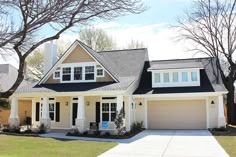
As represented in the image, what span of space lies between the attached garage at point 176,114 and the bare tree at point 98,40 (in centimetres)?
1797

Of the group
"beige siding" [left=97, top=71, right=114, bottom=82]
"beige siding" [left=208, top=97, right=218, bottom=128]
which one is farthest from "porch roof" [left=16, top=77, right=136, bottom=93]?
"beige siding" [left=208, top=97, right=218, bottom=128]

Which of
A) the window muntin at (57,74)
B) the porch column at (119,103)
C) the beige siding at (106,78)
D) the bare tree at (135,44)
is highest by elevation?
the bare tree at (135,44)

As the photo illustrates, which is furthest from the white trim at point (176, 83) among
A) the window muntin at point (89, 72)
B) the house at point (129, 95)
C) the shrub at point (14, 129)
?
the shrub at point (14, 129)

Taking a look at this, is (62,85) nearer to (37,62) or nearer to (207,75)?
(207,75)

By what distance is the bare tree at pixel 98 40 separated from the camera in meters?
41.0

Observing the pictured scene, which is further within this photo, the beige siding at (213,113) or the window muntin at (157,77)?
the window muntin at (157,77)

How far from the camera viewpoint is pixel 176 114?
25.1m

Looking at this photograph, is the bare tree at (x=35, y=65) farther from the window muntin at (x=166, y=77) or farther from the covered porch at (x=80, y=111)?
the window muntin at (x=166, y=77)

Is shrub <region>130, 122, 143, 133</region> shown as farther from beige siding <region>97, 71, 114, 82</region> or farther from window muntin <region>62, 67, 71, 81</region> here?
window muntin <region>62, 67, 71, 81</region>

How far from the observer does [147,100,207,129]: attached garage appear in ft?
80.9

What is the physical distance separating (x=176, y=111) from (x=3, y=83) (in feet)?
71.2

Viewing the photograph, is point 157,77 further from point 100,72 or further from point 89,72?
point 89,72

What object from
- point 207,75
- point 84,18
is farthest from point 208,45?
point 84,18

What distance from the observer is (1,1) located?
7.93 meters
